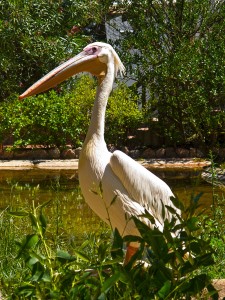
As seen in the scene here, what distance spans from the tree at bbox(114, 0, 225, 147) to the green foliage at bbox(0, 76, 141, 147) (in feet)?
2.29

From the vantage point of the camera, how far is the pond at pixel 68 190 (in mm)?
7813

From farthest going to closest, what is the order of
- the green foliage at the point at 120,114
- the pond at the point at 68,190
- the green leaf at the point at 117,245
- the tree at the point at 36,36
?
the tree at the point at 36,36 → the green foliage at the point at 120,114 → the pond at the point at 68,190 → the green leaf at the point at 117,245

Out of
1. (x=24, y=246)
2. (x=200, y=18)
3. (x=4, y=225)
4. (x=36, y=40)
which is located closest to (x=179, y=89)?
(x=200, y=18)

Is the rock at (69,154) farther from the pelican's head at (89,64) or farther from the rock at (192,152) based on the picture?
the pelican's head at (89,64)

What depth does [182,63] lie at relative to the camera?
588 inches

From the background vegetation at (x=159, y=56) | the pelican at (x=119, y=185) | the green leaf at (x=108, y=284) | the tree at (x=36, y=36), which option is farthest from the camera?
the tree at (x=36, y=36)

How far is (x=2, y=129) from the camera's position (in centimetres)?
1540

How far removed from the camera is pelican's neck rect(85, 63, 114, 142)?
14.6ft

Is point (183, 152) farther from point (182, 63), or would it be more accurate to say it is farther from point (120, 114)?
point (182, 63)

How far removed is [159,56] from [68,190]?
604 cm

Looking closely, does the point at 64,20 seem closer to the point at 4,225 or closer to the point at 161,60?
the point at 161,60

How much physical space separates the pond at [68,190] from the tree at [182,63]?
2245 mm

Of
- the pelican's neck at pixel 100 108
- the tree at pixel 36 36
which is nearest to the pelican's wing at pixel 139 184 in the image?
the pelican's neck at pixel 100 108

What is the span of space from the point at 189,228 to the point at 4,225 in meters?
2.81
